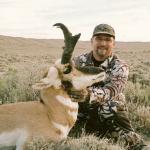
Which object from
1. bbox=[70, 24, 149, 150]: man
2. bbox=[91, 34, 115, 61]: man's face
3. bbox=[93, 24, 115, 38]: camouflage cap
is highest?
bbox=[93, 24, 115, 38]: camouflage cap

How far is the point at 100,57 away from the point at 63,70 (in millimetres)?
1618

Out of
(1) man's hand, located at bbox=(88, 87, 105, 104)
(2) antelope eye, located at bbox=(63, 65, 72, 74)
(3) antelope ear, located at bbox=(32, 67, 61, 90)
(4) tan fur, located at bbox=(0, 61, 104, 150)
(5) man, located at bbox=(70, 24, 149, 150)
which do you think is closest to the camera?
(4) tan fur, located at bbox=(0, 61, 104, 150)

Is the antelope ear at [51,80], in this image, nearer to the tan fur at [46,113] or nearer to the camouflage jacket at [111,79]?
the tan fur at [46,113]

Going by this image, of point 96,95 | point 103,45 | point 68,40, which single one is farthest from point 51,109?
point 103,45

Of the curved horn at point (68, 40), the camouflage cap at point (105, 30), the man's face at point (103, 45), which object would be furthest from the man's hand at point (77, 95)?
the camouflage cap at point (105, 30)

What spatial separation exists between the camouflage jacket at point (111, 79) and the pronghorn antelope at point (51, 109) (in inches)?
13.8

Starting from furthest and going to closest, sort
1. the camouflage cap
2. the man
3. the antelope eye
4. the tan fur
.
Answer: the camouflage cap → the man → the antelope eye → the tan fur

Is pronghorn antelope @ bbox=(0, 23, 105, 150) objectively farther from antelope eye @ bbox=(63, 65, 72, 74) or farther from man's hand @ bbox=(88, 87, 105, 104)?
man's hand @ bbox=(88, 87, 105, 104)

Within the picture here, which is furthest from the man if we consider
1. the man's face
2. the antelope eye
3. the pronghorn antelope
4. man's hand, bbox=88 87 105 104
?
the antelope eye

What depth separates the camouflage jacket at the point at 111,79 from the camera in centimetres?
669

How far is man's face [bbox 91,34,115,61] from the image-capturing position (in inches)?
295

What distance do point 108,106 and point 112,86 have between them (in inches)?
26.5

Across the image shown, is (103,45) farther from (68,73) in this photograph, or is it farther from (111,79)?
(68,73)

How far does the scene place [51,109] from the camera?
19.9ft
